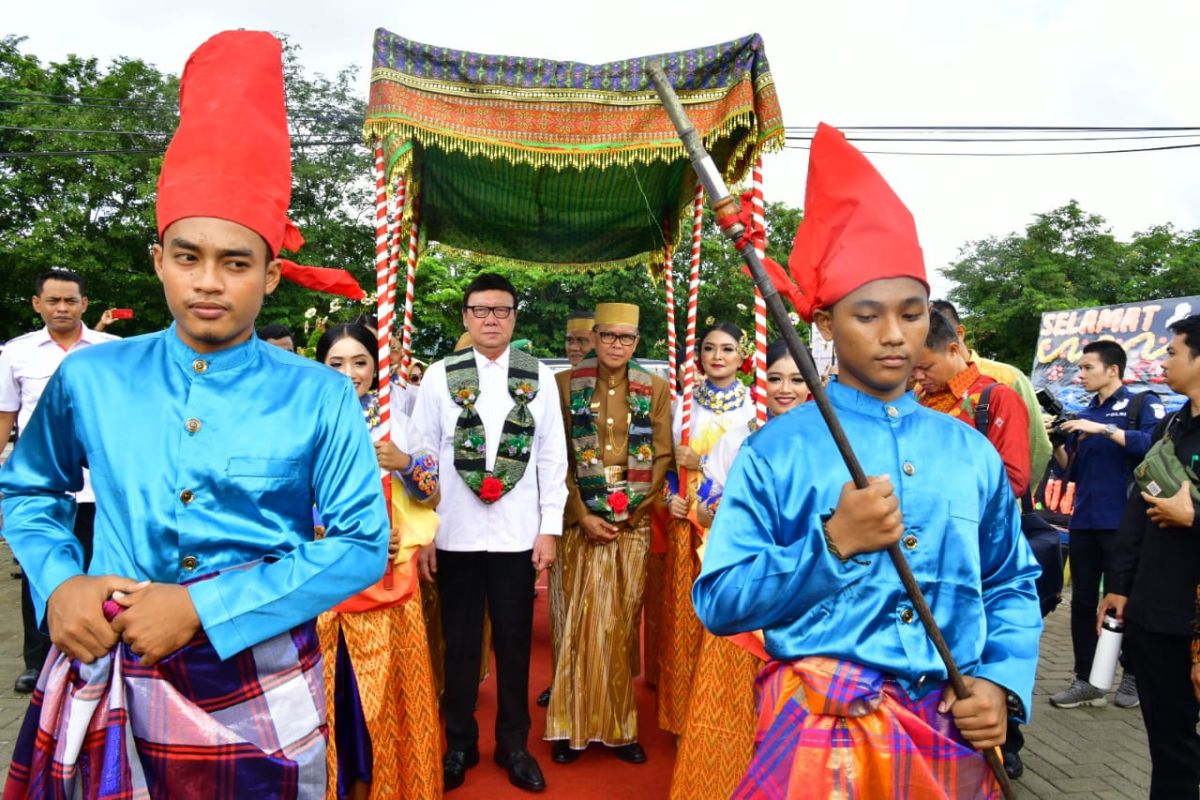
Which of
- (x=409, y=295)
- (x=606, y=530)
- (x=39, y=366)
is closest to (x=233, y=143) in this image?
(x=409, y=295)

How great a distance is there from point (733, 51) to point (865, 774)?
2866 millimetres

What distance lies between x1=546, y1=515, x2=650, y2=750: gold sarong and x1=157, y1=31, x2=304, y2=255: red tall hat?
2.70 metres

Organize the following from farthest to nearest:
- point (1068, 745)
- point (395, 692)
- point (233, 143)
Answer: point (1068, 745) → point (395, 692) → point (233, 143)

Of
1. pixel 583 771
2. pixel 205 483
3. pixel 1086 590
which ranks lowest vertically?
pixel 583 771

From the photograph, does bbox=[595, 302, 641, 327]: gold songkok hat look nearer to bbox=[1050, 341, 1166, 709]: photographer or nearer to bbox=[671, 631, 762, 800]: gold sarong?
bbox=[671, 631, 762, 800]: gold sarong

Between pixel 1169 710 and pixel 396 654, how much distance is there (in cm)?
284

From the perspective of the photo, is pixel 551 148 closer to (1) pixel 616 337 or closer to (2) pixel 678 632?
(1) pixel 616 337

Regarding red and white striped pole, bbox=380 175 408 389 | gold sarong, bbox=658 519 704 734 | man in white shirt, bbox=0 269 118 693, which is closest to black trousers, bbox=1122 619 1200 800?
gold sarong, bbox=658 519 704 734

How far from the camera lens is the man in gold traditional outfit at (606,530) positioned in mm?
4012

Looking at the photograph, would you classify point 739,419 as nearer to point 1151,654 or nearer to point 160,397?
point 1151,654

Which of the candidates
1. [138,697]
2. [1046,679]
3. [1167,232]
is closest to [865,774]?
[138,697]

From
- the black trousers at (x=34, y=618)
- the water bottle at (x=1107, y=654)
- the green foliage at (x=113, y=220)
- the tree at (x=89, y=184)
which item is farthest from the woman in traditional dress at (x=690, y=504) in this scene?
the tree at (x=89, y=184)

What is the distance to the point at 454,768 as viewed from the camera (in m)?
3.63

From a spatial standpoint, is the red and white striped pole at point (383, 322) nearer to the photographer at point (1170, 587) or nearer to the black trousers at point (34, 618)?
the black trousers at point (34, 618)
